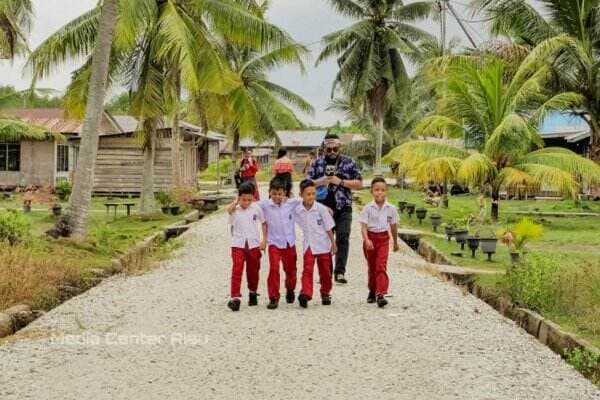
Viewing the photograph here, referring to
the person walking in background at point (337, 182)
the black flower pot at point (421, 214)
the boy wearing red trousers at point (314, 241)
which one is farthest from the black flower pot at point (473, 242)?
the black flower pot at point (421, 214)

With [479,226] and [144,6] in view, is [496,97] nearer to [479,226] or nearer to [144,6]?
[479,226]

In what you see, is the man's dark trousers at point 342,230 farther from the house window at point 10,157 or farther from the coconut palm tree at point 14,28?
the house window at point 10,157

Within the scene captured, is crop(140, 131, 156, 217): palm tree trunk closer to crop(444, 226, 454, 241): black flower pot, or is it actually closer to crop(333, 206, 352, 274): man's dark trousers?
crop(444, 226, 454, 241): black flower pot

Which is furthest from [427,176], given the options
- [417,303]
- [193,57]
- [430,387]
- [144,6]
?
[430,387]

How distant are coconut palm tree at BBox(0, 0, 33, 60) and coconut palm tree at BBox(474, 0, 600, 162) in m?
12.4

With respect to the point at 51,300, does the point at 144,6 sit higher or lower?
higher

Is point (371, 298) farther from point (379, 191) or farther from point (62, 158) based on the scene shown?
point (62, 158)

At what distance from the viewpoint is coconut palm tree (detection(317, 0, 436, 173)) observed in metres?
37.6

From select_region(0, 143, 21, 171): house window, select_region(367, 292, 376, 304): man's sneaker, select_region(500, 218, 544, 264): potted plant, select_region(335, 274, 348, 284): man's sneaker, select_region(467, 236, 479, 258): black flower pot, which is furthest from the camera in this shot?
select_region(0, 143, 21, 171): house window

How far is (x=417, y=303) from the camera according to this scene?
8758 millimetres

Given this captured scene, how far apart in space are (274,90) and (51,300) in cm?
2734

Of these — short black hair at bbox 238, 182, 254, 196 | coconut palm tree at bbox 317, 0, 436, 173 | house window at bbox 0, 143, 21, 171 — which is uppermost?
coconut palm tree at bbox 317, 0, 436, 173

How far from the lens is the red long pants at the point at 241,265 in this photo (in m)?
8.16

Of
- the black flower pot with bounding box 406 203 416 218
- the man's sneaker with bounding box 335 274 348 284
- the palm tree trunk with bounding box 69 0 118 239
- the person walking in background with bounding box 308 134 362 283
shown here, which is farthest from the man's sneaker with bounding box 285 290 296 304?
the black flower pot with bounding box 406 203 416 218
